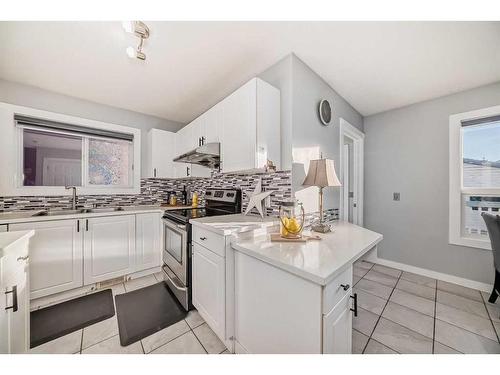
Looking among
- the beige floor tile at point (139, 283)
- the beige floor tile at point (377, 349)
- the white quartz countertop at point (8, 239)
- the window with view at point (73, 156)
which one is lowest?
the beige floor tile at point (139, 283)

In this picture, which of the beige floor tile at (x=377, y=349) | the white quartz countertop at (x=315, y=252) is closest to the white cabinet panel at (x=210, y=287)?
the white quartz countertop at (x=315, y=252)

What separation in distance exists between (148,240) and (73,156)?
61.9 inches

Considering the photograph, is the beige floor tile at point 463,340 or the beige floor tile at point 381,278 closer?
the beige floor tile at point 463,340

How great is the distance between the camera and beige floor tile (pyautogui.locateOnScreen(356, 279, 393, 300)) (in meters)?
1.98

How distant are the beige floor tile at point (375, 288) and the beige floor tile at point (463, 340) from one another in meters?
0.48

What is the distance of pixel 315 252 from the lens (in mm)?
1045

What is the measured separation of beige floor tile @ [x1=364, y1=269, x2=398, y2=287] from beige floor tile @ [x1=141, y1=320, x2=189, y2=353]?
2.22m

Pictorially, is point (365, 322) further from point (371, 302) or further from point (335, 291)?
point (335, 291)

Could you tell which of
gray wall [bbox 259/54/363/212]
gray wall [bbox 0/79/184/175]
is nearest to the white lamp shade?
gray wall [bbox 259/54/363/212]

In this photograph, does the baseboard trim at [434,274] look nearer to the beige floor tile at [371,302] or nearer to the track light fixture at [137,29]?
the beige floor tile at [371,302]

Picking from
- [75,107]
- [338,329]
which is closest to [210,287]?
[338,329]

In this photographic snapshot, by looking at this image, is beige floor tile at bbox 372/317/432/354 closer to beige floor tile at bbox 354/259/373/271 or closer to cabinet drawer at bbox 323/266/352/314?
cabinet drawer at bbox 323/266/352/314

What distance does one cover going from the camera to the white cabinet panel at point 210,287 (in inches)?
50.4
